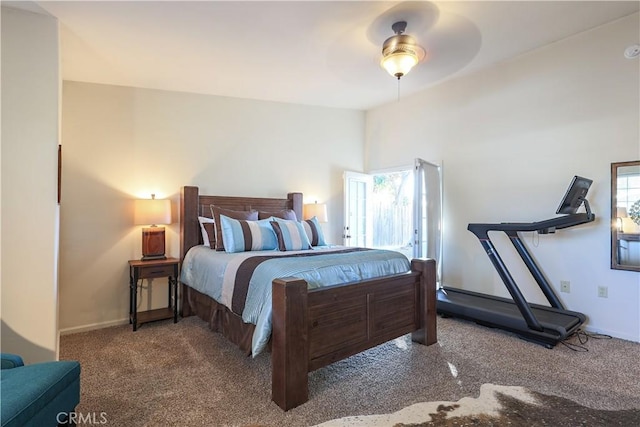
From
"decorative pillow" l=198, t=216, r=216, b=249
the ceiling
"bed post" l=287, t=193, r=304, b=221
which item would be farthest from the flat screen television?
"decorative pillow" l=198, t=216, r=216, b=249

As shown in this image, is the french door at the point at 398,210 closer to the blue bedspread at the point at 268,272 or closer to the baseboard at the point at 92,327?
the blue bedspread at the point at 268,272

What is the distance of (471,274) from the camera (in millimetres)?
4102

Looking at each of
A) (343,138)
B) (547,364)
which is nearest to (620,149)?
(547,364)

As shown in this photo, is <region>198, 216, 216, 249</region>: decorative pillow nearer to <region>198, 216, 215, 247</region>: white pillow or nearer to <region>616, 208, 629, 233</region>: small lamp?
<region>198, 216, 215, 247</region>: white pillow

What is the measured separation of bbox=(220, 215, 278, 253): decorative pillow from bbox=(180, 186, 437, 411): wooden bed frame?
1.32m

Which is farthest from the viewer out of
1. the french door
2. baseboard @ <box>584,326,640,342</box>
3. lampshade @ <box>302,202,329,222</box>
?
lampshade @ <box>302,202,329,222</box>

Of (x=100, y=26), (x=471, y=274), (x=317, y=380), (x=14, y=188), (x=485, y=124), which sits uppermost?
(x=100, y=26)

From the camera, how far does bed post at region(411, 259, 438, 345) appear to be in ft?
9.37

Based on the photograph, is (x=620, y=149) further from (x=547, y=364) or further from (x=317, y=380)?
(x=317, y=380)

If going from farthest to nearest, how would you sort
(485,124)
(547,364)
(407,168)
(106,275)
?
1. (407,168)
2. (485,124)
3. (106,275)
4. (547,364)

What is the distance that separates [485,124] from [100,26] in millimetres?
4121

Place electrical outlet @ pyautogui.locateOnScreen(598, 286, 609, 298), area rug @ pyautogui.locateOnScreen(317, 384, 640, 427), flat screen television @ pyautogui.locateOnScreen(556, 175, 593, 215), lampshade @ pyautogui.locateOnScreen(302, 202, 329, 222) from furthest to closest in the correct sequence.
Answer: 1. lampshade @ pyautogui.locateOnScreen(302, 202, 329, 222)
2. electrical outlet @ pyautogui.locateOnScreen(598, 286, 609, 298)
3. flat screen television @ pyautogui.locateOnScreen(556, 175, 593, 215)
4. area rug @ pyautogui.locateOnScreen(317, 384, 640, 427)

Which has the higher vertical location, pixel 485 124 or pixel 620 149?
pixel 485 124

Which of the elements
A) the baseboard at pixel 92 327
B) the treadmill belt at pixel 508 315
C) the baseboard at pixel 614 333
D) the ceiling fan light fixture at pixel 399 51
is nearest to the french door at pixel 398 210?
the treadmill belt at pixel 508 315
